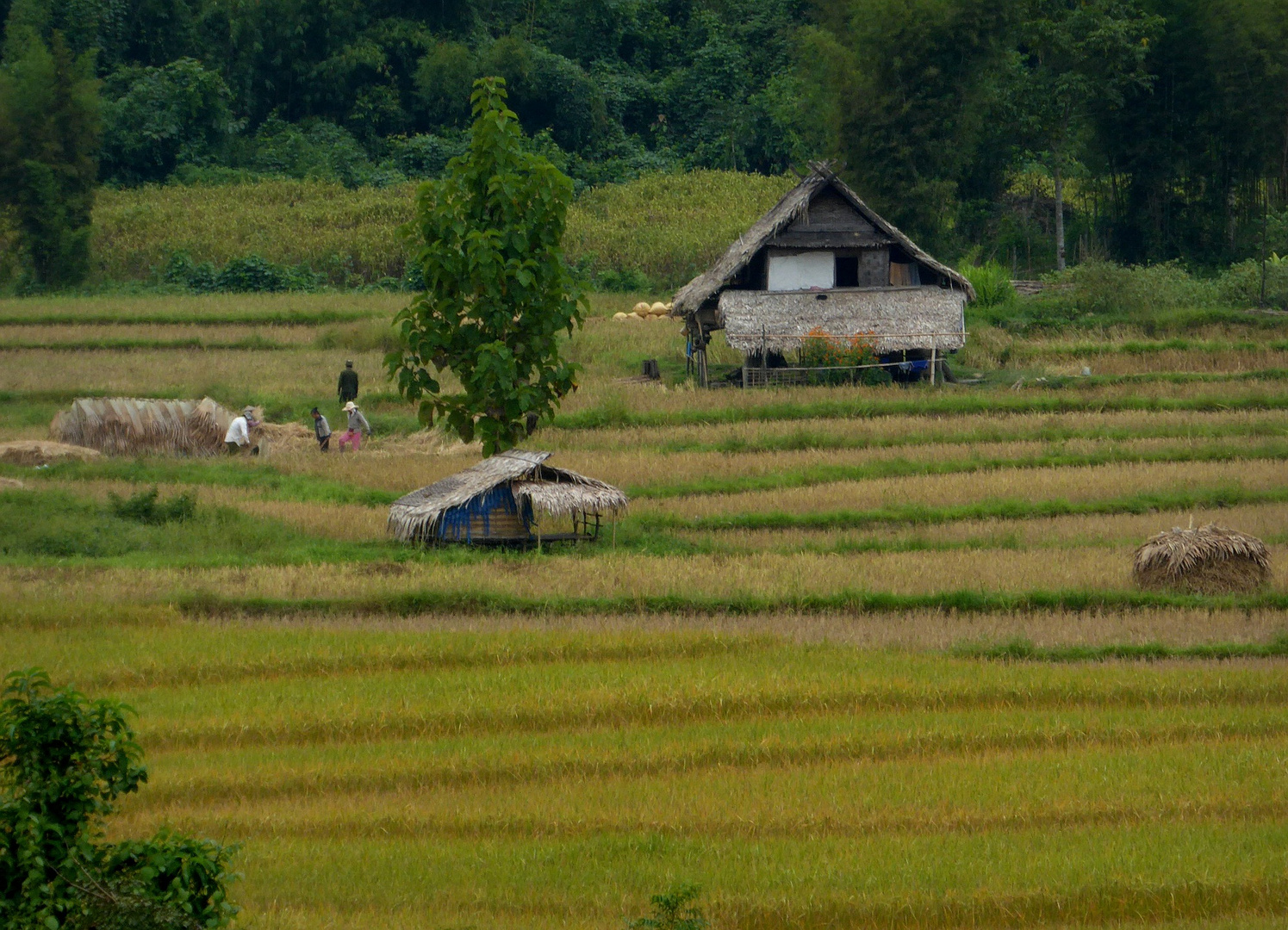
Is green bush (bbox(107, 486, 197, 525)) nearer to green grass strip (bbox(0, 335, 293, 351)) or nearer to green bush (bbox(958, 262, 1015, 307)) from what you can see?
green grass strip (bbox(0, 335, 293, 351))

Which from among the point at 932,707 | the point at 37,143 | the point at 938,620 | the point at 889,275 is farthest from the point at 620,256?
the point at 932,707

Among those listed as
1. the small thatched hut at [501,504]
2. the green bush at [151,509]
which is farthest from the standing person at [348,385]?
the small thatched hut at [501,504]

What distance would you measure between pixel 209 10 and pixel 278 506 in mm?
36146

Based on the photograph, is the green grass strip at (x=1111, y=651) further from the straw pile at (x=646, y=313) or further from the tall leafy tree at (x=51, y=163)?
the tall leafy tree at (x=51, y=163)

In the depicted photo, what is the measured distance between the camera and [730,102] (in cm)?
4875

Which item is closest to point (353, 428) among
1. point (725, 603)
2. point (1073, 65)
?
point (725, 603)

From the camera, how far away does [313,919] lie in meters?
7.08

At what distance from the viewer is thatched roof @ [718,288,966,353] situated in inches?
1014

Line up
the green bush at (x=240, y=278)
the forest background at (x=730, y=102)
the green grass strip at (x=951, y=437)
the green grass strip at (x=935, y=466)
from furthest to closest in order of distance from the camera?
the green bush at (x=240, y=278)
the forest background at (x=730, y=102)
the green grass strip at (x=951, y=437)
the green grass strip at (x=935, y=466)

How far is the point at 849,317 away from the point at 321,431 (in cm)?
994

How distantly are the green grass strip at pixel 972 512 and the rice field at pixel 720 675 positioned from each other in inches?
2.1

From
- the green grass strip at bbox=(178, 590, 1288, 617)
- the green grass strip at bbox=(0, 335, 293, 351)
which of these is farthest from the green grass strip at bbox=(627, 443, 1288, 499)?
the green grass strip at bbox=(0, 335, 293, 351)

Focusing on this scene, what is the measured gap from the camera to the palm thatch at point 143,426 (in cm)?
2027

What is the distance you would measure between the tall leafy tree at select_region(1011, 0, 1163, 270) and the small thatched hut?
2215cm
